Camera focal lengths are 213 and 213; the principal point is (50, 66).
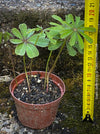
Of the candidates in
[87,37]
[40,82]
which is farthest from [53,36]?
[40,82]

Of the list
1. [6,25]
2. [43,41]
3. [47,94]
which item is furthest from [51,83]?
[6,25]

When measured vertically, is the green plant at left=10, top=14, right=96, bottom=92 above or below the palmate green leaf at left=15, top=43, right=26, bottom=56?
above

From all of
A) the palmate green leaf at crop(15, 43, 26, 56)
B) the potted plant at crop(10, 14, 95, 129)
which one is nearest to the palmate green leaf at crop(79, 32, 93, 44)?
→ the potted plant at crop(10, 14, 95, 129)

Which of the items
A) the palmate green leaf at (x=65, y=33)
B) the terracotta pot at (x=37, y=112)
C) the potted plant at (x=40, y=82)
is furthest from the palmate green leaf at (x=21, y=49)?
the terracotta pot at (x=37, y=112)

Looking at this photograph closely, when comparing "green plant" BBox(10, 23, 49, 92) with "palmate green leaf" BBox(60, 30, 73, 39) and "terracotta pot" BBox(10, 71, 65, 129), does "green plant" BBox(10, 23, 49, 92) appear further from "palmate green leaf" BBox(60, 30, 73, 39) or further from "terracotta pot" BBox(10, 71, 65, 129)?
"terracotta pot" BBox(10, 71, 65, 129)

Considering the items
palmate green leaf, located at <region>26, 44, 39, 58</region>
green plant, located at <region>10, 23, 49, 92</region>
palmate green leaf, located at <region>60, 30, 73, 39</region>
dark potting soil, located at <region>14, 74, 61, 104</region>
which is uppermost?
palmate green leaf, located at <region>60, 30, 73, 39</region>

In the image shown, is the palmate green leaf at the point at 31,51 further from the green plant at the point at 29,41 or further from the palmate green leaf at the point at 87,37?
the palmate green leaf at the point at 87,37

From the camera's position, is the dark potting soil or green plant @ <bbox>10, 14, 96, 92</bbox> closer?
green plant @ <bbox>10, 14, 96, 92</bbox>

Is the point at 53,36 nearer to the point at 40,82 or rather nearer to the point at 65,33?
the point at 65,33
